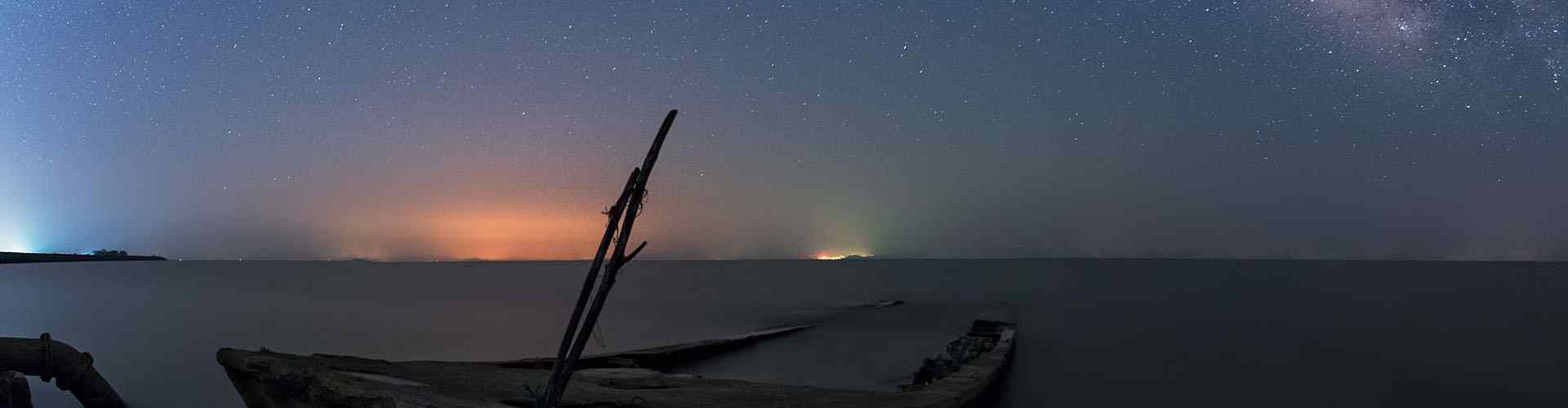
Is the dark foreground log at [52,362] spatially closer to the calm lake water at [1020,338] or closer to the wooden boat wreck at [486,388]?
the calm lake water at [1020,338]

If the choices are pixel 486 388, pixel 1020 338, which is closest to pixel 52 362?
pixel 486 388

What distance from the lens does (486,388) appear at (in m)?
11.0

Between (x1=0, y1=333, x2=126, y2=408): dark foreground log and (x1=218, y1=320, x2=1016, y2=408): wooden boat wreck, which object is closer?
(x1=218, y1=320, x2=1016, y2=408): wooden boat wreck

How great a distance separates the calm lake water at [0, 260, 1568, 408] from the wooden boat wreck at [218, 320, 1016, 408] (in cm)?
1016

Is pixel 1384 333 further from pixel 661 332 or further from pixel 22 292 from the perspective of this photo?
pixel 22 292

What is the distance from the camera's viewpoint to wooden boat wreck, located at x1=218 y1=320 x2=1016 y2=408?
29.8 feet

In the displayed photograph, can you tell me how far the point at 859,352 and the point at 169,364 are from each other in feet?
90.3

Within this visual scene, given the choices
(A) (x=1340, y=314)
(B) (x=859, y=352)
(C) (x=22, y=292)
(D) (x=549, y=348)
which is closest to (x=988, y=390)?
(B) (x=859, y=352)

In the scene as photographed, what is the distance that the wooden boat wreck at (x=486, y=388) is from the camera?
9.09 m

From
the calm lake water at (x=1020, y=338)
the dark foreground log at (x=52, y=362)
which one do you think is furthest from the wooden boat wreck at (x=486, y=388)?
the calm lake water at (x=1020, y=338)

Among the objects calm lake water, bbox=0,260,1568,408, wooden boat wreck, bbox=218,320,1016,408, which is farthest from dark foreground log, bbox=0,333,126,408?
wooden boat wreck, bbox=218,320,1016,408

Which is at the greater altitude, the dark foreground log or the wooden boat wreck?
the dark foreground log

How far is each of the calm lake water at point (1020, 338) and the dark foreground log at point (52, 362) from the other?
123 inches

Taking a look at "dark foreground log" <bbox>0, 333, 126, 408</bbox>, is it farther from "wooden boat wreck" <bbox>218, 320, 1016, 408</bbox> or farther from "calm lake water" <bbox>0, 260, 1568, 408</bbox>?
"wooden boat wreck" <bbox>218, 320, 1016, 408</bbox>
